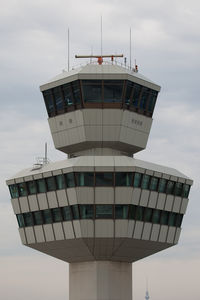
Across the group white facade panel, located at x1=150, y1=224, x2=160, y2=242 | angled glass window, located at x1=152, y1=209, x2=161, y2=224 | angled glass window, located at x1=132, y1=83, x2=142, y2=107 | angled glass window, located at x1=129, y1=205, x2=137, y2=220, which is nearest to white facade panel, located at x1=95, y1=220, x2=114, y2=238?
angled glass window, located at x1=129, y1=205, x2=137, y2=220

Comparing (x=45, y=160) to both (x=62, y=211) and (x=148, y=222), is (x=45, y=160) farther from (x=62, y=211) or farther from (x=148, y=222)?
(x=148, y=222)

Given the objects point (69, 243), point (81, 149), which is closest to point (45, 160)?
point (81, 149)

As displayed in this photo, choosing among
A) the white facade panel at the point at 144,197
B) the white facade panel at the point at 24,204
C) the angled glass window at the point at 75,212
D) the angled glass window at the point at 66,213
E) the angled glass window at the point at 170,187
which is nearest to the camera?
the angled glass window at the point at 75,212

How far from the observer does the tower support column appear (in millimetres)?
79500

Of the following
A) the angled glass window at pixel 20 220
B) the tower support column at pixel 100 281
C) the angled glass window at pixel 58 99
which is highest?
the angled glass window at pixel 58 99

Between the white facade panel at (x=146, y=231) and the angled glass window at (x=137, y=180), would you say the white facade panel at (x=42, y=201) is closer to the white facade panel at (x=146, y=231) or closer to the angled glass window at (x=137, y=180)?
the angled glass window at (x=137, y=180)

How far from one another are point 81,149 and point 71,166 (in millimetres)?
5378

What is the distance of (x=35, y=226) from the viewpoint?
265 feet

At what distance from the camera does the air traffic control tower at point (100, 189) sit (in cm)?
7631

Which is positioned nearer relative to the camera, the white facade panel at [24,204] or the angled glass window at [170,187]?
the angled glass window at [170,187]

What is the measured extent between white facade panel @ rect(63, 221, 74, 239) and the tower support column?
496cm

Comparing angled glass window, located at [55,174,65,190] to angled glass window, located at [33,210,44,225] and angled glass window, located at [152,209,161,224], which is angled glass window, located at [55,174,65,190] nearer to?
angled glass window, located at [33,210,44,225]

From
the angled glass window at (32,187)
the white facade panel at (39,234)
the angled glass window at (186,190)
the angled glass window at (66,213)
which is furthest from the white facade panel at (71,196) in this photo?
the angled glass window at (186,190)

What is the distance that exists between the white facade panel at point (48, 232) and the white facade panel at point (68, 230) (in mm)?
2041
